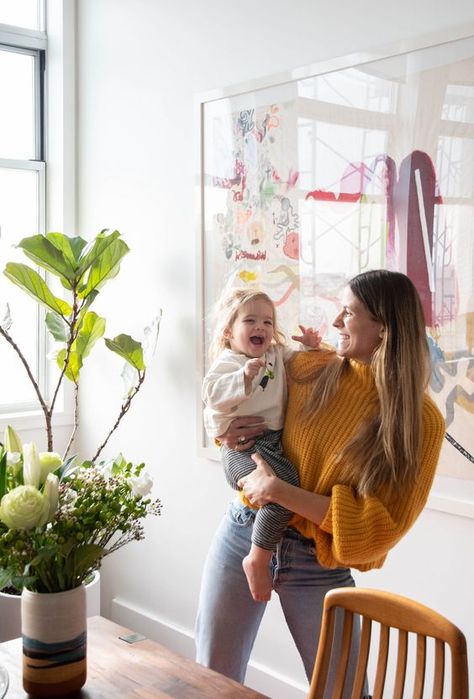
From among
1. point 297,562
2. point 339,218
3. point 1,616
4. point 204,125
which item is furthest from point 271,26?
point 1,616

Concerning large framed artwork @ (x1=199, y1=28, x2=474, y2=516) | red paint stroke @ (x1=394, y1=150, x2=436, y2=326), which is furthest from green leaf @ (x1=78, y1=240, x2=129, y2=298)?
red paint stroke @ (x1=394, y1=150, x2=436, y2=326)

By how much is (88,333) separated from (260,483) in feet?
5.69

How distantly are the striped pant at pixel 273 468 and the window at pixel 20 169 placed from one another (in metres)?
2.07

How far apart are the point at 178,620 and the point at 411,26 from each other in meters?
2.33

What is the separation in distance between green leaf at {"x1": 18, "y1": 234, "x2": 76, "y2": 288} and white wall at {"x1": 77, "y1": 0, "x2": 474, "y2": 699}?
37 centimetres

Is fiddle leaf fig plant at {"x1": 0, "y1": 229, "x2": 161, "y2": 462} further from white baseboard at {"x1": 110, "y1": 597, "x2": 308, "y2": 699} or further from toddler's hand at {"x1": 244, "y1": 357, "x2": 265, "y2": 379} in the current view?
toddler's hand at {"x1": 244, "y1": 357, "x2": 265, "y2": 379}

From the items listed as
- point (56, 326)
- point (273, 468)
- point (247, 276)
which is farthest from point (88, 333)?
point (273, 468)

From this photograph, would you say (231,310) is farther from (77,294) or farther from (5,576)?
(77,294)

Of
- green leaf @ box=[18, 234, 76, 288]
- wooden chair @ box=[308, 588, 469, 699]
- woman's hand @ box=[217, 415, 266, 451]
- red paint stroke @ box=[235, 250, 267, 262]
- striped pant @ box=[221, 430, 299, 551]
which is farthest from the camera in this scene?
green leaf @ box=[18, 234, 76, 288]

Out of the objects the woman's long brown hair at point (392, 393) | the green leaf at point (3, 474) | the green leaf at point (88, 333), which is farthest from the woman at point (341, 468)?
the green leaf at point (88, 333)

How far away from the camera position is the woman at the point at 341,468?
1.78 m

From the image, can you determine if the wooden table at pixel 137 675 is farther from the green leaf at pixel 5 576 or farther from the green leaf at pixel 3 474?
the green leaf at pixel 3 474

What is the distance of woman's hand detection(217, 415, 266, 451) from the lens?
199 centimetres

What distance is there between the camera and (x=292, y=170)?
9.24 ft
